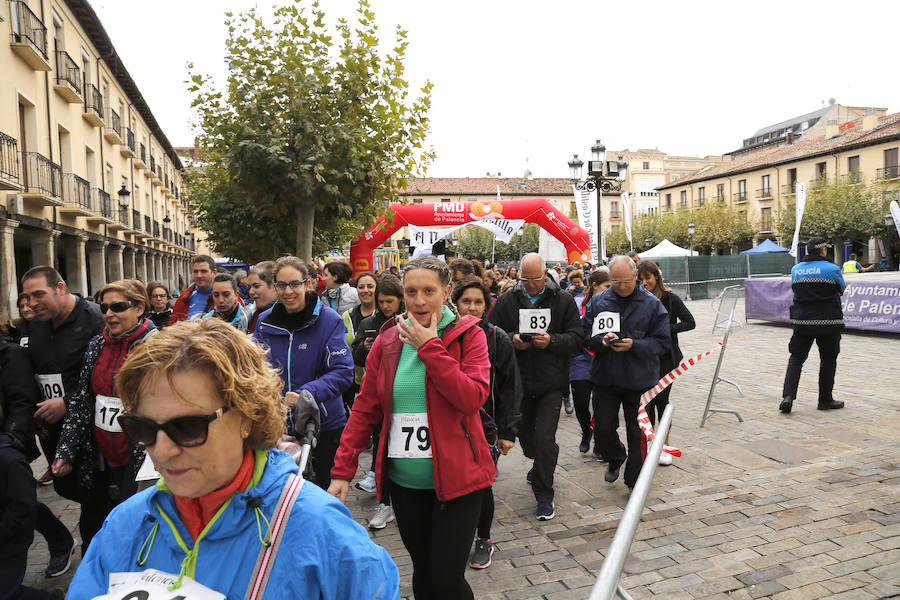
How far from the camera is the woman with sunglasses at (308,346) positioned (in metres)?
3.68

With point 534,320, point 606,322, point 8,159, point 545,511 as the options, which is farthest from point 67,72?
point 545,511

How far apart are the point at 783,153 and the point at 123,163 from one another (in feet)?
167

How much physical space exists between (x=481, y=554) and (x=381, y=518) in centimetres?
100

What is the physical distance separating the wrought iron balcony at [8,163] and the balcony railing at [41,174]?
3.15 feet

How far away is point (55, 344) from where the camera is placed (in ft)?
12.7

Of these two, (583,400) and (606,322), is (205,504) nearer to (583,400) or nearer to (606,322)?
(606,322)

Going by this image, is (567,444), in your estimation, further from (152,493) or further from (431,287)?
(152,493)

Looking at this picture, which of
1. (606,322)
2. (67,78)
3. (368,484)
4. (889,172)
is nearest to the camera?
(606,322)

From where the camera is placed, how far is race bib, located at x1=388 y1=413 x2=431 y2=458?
2832 mm

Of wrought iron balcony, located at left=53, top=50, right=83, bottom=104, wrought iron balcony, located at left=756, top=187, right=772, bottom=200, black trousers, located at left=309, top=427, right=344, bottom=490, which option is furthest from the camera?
wrought iron balcony, located at left=756, top=187, right=772, bottom=200

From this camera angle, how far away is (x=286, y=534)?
1.38 metres

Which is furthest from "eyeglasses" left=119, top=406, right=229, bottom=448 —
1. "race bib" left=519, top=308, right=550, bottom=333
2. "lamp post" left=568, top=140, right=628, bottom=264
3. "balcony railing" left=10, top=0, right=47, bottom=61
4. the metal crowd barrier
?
"balcony railing" left=10, top=0, right=47, bottom=61

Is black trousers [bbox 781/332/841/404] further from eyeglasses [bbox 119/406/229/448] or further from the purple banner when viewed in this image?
eyeglasses [bbox 119/406/229/448]

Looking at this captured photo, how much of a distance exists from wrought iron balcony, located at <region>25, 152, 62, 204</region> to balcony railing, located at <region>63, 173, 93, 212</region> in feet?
4.69
